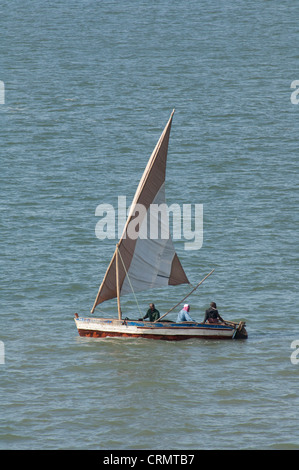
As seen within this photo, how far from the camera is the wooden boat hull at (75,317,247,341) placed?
144 feet

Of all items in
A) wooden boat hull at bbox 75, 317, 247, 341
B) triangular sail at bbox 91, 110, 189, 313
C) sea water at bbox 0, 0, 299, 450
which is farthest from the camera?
triangular sail at bbox 91, 110, 189, 313

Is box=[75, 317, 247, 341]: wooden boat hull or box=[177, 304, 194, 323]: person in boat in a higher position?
box=[177, 304, 194, 323]: person in boat

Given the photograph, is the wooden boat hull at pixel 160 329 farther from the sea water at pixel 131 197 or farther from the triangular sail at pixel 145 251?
the triangular sail at pixel 145 251

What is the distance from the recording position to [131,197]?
70.9m

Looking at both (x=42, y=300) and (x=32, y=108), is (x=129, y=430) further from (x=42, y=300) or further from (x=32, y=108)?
(x=32, y=108)

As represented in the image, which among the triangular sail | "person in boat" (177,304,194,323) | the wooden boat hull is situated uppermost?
the triangular sail

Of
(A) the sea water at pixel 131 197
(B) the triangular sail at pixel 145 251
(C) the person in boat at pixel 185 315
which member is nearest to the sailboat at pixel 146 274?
(B) the triangular sail at pixel 145 251

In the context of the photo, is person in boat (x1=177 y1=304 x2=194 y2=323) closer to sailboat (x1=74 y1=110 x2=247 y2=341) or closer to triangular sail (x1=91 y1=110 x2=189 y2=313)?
sailboat (x1=74 y1=110 x2=247 y2=341)

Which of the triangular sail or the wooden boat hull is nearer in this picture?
the wooden boat hull

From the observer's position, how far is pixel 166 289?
54.5 m

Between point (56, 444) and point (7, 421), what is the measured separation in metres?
2.96

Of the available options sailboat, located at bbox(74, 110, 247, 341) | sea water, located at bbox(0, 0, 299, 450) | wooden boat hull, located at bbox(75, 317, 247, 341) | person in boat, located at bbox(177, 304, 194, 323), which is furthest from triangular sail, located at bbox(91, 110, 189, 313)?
person in boat, located at bbox(177, 304, 194, 323)

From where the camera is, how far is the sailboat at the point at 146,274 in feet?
144

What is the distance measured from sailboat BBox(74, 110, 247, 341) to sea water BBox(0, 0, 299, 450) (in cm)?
62
